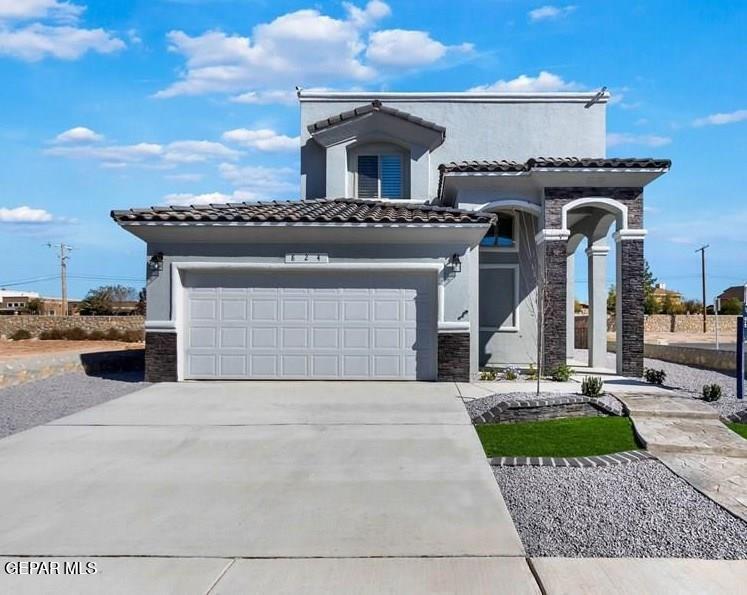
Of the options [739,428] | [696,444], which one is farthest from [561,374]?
[696,444]

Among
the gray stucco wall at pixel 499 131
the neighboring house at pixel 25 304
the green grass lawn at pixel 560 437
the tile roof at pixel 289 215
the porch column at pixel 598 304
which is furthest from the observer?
the neighboring house at pixel 25 304

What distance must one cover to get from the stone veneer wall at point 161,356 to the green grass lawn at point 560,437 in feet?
24.2

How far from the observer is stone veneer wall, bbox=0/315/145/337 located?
37.5 m

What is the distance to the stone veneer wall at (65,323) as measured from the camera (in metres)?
37.5

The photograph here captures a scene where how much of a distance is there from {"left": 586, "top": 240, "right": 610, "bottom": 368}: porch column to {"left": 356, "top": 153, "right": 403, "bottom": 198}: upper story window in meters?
5.85

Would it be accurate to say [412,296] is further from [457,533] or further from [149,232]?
[457,533]

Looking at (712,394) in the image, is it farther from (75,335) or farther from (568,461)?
(75,335)

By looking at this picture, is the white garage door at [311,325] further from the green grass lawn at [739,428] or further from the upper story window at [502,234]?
the green grass lawn at [739,428]

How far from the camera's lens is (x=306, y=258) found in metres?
13.5

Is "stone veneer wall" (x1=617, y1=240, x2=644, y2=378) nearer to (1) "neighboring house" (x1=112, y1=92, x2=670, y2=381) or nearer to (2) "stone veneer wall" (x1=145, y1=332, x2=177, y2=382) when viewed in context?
(1) "neighboring house" (x1=112, y1=92, x2=670, y2=381)

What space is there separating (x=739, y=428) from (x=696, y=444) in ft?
5.27

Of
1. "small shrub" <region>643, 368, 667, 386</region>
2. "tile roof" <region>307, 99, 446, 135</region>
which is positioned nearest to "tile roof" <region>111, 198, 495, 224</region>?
"tile roof" <region>307, 99, 446, 135</region>

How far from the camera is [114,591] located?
413cm

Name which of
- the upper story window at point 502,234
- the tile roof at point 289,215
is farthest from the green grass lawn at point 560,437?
the upper story window at point 502,234
